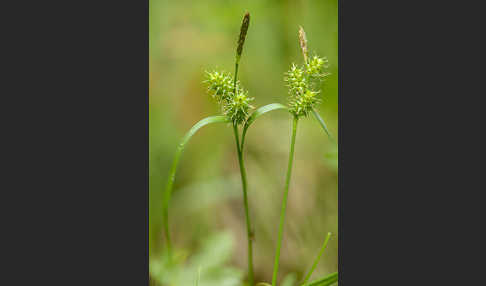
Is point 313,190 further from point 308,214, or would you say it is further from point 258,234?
point 258,234

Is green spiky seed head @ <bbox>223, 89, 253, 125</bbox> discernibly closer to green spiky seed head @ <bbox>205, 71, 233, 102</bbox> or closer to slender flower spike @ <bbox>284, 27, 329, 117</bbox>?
green spiky seed head @ <bbox>205, 71, 233, 102</bbox>

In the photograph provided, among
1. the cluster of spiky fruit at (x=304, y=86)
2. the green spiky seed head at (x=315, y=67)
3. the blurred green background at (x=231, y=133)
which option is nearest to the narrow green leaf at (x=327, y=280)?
the cluster of spiky fruit at (x=304, y=86)

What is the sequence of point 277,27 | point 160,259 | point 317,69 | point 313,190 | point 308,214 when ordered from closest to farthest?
point 317,69 < point 160,259 < point 308,214 < point 313,190 < point 277,27

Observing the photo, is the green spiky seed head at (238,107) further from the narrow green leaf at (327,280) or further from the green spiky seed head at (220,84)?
the narrow green leaf at (327,280)

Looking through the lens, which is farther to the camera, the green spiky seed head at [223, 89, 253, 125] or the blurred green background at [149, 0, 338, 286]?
the blurred green background at [149, 0, 338, 286]

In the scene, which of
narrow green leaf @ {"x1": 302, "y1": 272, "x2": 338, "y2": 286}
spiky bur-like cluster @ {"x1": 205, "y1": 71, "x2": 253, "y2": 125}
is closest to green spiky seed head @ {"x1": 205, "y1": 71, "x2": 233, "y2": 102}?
spiky bur-like cluster @ {"x1": 205, "y1": 71, "x2": 253, "y2": 125}

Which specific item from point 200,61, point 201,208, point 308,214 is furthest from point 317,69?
point 200,61
